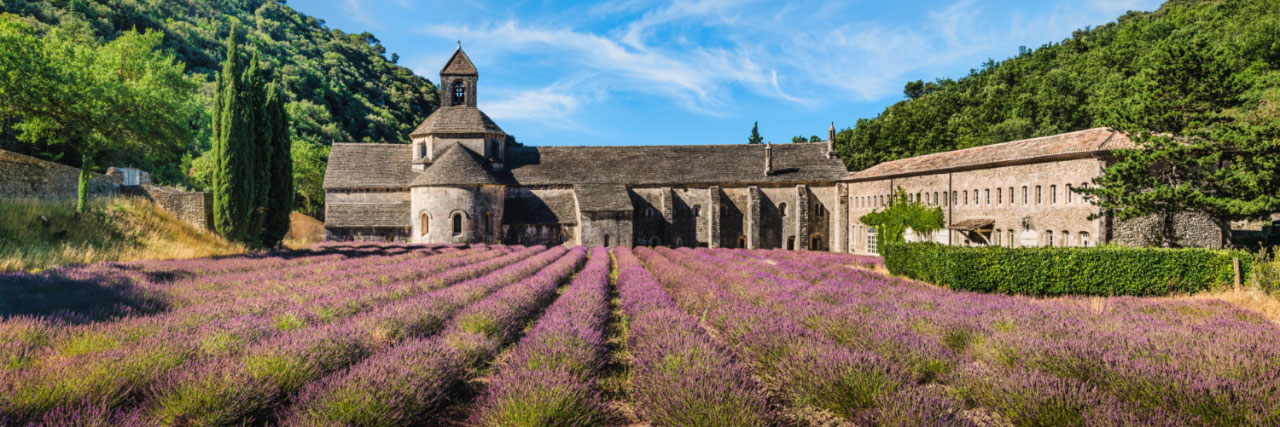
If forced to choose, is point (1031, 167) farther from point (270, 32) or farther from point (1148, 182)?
point (270, 32)

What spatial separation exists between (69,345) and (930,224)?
102 feet

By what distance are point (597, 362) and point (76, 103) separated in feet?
80.6

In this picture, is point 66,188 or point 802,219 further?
point 802,219

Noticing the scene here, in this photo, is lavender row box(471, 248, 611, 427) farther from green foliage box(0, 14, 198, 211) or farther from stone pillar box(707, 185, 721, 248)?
stone pillar box(707, 185, 721, 248)

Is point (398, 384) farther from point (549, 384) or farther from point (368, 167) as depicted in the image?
point (368, 167)

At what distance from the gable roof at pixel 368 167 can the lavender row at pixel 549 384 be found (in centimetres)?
3172

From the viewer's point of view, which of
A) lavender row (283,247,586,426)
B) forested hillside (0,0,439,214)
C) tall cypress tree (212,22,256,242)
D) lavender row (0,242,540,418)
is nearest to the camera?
lavender row (0,242,540,418)

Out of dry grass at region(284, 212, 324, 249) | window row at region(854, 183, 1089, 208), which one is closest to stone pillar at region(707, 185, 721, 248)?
window row at region(854, 183, 1089, 208)

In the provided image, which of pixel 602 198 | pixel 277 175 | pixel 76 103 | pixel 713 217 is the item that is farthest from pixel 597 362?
pixel 713 217

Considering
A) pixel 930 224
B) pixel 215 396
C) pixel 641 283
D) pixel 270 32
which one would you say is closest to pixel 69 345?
pixel 215 396

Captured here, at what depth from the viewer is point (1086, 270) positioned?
517 inches

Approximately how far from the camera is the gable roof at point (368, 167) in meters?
34.1

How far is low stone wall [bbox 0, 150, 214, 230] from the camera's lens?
16.0m

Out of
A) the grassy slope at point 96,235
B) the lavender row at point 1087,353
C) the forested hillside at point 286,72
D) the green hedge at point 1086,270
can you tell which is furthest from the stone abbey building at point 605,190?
the lavender row at point 1087,353
